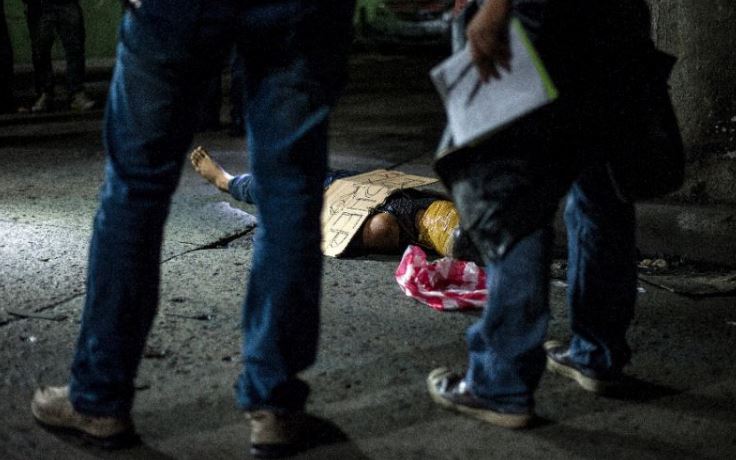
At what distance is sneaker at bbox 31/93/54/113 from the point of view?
894 cm

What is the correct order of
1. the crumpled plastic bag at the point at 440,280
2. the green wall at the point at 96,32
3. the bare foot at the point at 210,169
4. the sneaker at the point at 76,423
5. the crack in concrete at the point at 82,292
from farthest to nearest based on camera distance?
the green wall at the point at 96,32 < the bare foot at the point at 210,169 < the crumpled plastic bag at the point at 440,280 < the crack in concrete at the point at 82,292 < the sneaker at the point at 76,423

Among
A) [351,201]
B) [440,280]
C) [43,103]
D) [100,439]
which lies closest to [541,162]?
[100,439]

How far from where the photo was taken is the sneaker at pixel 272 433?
2.23 meters

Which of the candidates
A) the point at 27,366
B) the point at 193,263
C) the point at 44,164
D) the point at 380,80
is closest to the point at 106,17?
the point at 380,80

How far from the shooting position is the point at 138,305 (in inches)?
84.8

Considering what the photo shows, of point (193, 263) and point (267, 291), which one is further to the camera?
point (193, 263)

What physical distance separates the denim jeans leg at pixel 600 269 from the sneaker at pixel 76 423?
122 centimetres

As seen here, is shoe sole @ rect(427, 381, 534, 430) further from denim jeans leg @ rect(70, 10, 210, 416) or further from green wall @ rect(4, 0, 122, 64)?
green wall @ rect(4, 0, 122, 64)

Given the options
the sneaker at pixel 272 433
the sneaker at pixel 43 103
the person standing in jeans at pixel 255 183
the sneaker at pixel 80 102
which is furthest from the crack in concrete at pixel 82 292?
the sneaker at pixel 43 103

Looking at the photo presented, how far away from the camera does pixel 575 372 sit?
2740 millimetres

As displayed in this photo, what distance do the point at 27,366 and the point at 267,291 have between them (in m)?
0.97

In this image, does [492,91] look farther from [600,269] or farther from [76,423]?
[76,423]

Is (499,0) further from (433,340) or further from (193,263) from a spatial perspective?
(193,263)

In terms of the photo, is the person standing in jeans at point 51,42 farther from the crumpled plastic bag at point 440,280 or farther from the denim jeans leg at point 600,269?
the denim jeans leg at point 600,269
